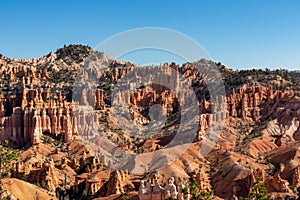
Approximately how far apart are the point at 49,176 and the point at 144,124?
4760 cm

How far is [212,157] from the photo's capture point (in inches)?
3162

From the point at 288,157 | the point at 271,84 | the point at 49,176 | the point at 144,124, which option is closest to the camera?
the point at 49,176

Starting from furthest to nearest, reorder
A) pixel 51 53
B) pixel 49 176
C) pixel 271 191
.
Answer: pixel 51 53 < pixel 49 176 < pixel 271 191

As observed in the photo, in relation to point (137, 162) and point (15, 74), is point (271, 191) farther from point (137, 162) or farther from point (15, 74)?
point (15, 74)

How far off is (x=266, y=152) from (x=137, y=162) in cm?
2199

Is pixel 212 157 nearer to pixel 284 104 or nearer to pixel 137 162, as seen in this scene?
pixel 137 162

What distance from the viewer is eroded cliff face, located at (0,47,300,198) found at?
67312 millimetres

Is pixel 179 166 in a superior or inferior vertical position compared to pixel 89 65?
inferior

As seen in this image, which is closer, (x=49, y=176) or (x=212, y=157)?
(x=49, y=176)

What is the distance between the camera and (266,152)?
85.8 meters

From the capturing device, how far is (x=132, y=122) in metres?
112

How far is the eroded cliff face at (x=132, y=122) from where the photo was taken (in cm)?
6731

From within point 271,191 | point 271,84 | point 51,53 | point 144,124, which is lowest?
point 271,191

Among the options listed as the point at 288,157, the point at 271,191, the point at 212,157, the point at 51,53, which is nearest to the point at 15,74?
the point at 51,53
